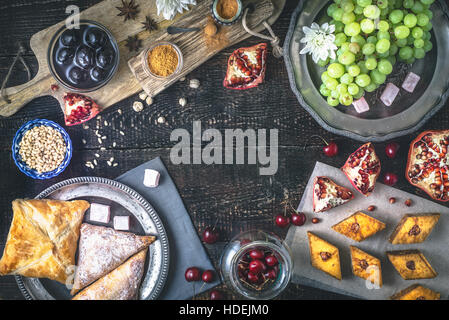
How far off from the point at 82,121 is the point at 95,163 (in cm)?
20

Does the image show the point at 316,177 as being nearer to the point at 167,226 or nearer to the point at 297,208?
the point at 297,208

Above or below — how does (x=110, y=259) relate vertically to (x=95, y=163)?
below

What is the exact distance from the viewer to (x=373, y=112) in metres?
1.47

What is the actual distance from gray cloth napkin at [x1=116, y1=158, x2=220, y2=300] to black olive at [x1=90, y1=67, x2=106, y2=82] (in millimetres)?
411

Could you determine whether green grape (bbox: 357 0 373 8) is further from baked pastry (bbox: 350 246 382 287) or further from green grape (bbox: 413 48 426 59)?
baked pastry (bbox: 350 246 382 287)

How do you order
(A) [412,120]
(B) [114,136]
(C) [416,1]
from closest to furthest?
1. (C) [416,1]
2. (A) [412,120]
3. (B) [114,136]

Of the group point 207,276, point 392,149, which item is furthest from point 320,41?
point 207,276

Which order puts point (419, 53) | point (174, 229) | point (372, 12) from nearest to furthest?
point (372, 12)
point (419, 53)
point (174, 229)

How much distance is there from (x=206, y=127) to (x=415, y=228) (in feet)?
3.29

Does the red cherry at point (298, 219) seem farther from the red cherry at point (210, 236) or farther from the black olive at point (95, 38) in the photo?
the black olive at point (95, 38)

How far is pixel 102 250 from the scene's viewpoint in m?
1.47

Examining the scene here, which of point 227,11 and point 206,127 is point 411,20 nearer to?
point 227,11

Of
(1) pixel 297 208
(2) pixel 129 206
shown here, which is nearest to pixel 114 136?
(2) pixel 129 206
